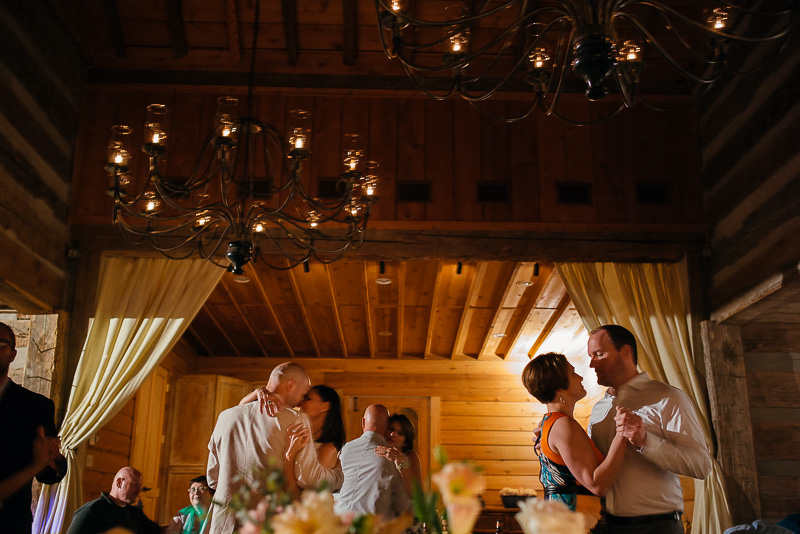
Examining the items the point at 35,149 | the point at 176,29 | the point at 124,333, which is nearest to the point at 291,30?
the point at 176,29

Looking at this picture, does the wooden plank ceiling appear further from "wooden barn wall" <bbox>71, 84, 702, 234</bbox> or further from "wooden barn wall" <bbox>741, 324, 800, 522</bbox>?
"wooden barn wall" <bbox>741, 324, 800, 522</bbox>

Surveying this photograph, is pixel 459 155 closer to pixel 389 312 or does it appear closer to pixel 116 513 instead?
pixel 389 312

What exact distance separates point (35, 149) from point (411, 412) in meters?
7.04

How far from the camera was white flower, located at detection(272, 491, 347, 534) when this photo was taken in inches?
38.7

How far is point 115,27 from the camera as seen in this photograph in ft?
20.0

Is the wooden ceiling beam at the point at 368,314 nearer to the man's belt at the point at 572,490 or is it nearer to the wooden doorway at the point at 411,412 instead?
the wooden doorway at the point at 411,412

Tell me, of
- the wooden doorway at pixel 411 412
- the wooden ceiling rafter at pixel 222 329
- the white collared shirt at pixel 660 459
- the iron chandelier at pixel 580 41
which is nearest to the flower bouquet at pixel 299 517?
the white collared shirt at pixel 660 459

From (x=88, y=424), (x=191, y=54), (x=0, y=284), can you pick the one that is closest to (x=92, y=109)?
(x=191, y=54)

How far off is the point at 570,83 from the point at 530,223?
1349 millimetres

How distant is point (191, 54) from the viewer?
6383mm

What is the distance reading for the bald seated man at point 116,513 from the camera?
4.07 metres

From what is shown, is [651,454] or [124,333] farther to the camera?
[124,333]

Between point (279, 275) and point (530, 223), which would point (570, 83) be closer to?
point (530, 223)

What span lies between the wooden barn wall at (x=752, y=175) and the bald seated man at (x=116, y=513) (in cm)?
437
